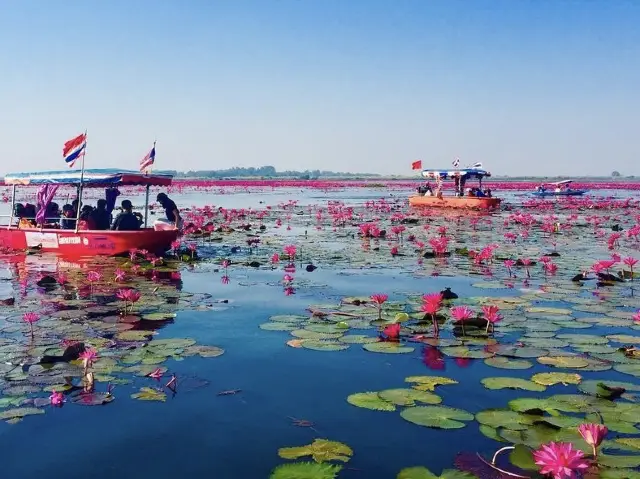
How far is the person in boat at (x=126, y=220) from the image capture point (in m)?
14.6

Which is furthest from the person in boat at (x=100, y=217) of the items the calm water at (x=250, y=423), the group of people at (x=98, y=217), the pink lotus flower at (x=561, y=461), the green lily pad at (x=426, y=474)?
the pink lotus flower at (x=561, y=461)

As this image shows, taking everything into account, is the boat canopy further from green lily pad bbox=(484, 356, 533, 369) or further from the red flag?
green lily pad bbox=(484, 356, 533, 369)

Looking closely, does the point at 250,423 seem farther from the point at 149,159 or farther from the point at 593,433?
the point at 149,159

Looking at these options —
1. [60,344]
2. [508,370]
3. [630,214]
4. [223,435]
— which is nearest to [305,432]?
[223,435]

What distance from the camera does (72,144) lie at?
14.4 meters

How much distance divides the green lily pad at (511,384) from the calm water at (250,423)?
8 centimetres

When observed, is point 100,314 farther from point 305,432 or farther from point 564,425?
point 564,425

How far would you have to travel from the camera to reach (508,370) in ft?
20.2

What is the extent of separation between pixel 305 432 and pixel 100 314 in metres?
5.05

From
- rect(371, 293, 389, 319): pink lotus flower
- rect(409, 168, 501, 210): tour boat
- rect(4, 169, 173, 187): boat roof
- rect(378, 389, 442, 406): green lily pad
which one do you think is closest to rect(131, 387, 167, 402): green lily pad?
rect(378, 389, 442, 406): green lily pad

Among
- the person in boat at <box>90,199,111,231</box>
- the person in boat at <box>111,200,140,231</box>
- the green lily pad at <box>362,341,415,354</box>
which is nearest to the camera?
the green lily pad at <box>362,341,415,354</box>

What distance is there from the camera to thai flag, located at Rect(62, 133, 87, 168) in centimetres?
1435

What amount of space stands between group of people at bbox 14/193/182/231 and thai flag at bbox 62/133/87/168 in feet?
4.02

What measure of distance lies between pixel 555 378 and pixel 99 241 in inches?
471
